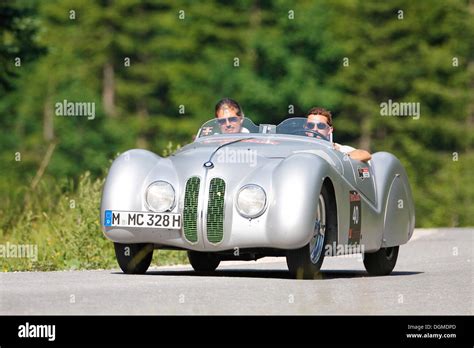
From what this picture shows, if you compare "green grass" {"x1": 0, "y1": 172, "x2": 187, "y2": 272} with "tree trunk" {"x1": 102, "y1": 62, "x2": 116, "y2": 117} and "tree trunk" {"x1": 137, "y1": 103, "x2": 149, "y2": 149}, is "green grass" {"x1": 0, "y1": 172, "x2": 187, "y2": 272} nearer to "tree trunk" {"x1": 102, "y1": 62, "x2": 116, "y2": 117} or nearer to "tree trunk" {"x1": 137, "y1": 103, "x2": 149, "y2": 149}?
"tree trunk" {"x1": 137, "y1": 103, "x2": 149, "y2": 149}

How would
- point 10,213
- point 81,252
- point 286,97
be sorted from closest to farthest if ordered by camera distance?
1. point 81,252
2. point 10,213
3. point 286,97

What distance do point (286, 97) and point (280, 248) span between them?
5642cm

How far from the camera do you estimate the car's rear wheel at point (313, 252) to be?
43.5 feet

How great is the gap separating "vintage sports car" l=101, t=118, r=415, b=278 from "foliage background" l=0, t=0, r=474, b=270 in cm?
4743

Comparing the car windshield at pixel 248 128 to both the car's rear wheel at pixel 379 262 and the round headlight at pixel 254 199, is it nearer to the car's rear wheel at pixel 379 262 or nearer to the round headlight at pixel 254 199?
the car's rear wheel at pixel 379 262

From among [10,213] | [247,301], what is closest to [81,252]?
[10,213]

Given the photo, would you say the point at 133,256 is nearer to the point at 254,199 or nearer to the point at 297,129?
the point at 254,199

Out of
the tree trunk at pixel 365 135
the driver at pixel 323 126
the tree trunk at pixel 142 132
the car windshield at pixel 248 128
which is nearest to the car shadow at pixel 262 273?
the driver at pixel 323 126

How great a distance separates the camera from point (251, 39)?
72.4 metres

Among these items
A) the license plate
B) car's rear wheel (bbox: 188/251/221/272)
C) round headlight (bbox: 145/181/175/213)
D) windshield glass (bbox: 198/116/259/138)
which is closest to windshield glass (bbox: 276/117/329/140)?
windshield glass (bbox: 198/116/259/138)

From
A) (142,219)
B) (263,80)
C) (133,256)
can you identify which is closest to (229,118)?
(133,256)

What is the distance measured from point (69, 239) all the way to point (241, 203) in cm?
455
